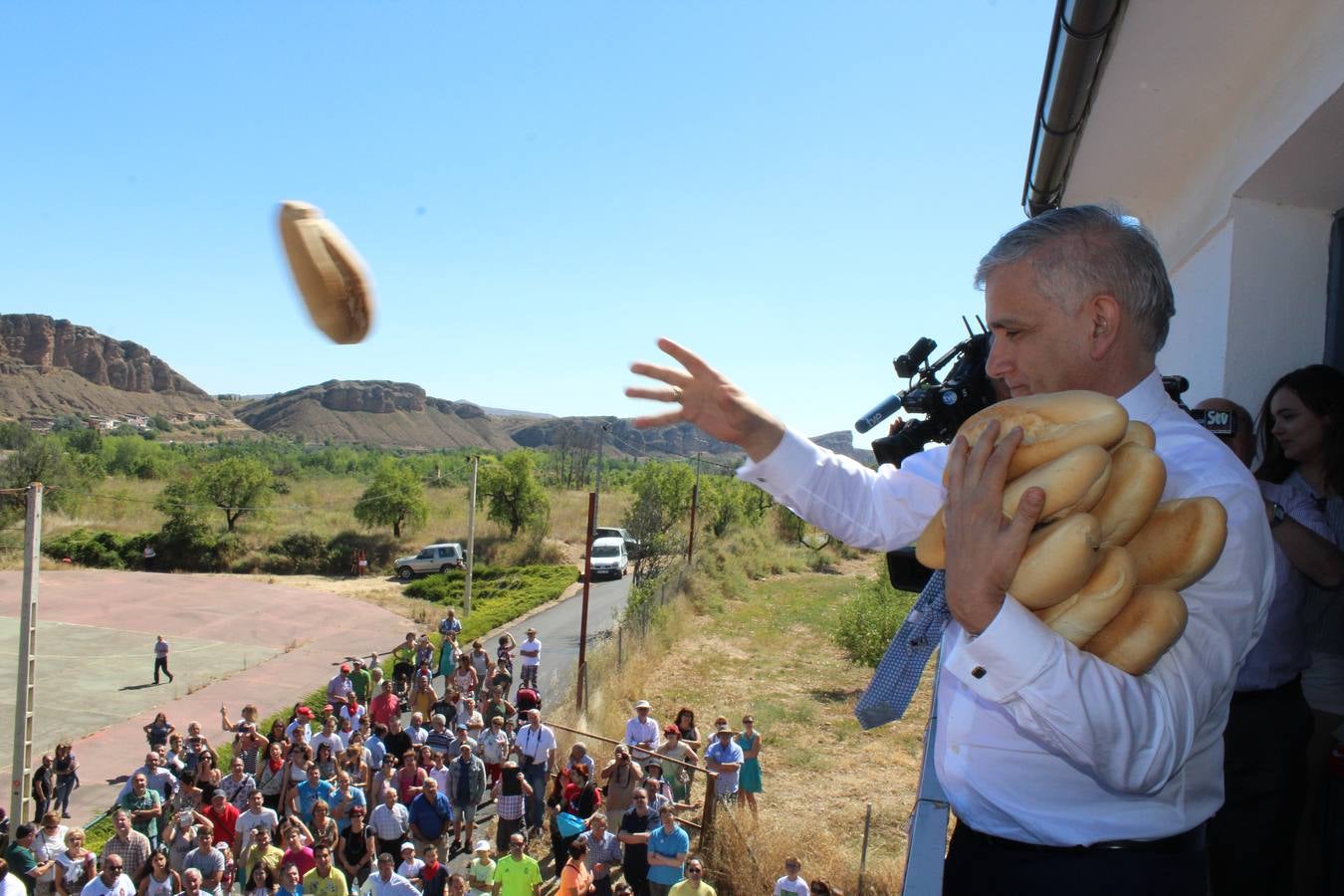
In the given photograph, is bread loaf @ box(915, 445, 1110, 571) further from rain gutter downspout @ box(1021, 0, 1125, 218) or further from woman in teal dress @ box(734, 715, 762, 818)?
woman in teal dress @ box(734, 715, 762, 818)

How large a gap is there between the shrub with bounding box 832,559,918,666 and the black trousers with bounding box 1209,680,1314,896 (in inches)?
760

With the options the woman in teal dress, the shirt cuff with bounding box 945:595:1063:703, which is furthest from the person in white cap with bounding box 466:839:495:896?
the shirt cuff with bounding box 945:595:1063:703

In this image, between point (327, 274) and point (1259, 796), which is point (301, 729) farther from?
point (1259, 796)

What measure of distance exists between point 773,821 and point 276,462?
71156mm

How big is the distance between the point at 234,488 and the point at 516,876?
44.5 metres

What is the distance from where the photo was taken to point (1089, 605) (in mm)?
1328

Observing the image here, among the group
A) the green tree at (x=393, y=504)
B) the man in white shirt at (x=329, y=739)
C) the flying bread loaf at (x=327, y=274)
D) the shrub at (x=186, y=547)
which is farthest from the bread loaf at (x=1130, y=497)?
the shrub at (x=186, y=547)

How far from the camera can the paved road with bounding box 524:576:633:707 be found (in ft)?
71.8

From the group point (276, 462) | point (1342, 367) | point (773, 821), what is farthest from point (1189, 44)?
point (276, 462)

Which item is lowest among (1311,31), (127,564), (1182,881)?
(127,564)

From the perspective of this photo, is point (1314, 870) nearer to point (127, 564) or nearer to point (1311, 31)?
point (1311, 31)

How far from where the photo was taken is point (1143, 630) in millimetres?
1309

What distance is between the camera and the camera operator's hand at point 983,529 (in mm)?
1304

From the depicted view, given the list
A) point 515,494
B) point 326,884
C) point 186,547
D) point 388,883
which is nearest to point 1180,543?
point 388,883
